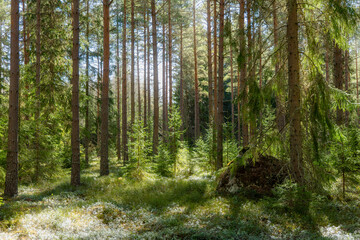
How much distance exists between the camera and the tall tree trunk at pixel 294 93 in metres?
6.16

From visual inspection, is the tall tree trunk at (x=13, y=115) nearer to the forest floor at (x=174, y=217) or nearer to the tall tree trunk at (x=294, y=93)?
the forest floor at (x=174, y=217)

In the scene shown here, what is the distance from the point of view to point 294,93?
6.21 meters

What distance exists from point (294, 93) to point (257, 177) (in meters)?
3.25

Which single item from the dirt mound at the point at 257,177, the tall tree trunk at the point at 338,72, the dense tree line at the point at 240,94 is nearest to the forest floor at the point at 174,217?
the dirt mound at the point at 257,177

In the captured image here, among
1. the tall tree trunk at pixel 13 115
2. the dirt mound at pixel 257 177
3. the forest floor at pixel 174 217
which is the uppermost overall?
the tall tree trunk at pixel 13 115

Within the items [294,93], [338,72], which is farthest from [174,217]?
[338,72]

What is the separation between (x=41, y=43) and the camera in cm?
1233

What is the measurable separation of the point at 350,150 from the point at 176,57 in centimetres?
2452

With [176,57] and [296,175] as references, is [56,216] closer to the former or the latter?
[296,175]

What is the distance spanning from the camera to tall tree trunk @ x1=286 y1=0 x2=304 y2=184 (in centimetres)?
616

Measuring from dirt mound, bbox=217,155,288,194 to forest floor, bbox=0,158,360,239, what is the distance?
46cm

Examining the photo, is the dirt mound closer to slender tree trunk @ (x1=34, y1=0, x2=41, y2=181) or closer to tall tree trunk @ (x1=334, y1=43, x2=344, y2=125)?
tall tree trunk @ (x1=334, y1=43, x2=344, y2=125)

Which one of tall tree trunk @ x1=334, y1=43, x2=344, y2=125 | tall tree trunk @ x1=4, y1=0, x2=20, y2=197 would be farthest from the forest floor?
tall tree trunk @ x1=334, y1=43, x2=344, y2=125

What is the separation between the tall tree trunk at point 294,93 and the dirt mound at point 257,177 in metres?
1.79
